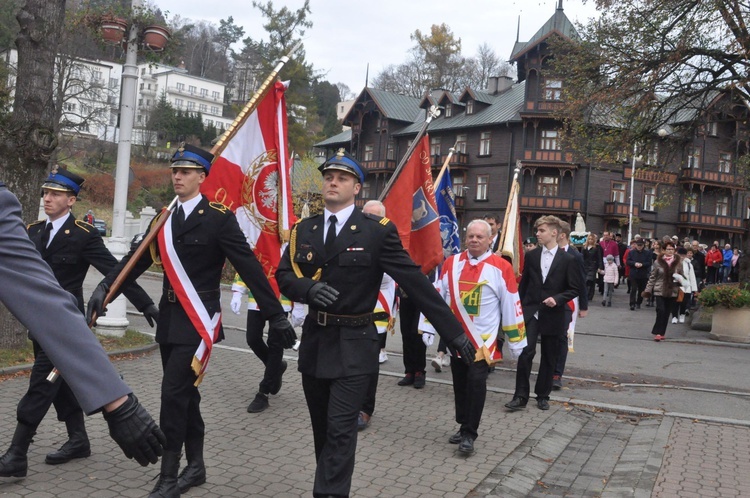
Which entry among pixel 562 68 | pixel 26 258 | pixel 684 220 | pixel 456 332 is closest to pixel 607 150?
pixel 562 68

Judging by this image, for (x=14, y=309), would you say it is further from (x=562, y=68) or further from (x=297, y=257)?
(x=562, y=68)

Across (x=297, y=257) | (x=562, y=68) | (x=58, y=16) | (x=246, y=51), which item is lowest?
(x=297, y=257)

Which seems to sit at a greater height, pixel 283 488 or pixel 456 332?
pixel 456 332

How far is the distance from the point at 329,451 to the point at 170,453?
3.67 feet

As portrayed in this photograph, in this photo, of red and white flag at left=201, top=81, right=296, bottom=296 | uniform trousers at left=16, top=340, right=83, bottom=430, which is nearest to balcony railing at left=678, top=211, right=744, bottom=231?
red and white flag at left=201, top=81, right=296, bottom=296

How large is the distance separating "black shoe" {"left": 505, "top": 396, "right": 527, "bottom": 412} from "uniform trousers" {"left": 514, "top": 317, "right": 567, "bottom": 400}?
4 centimetres

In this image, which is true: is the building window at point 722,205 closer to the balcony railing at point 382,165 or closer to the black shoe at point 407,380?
the balcony railing at point 382,165

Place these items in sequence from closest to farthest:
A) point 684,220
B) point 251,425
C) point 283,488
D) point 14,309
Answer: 1. point 14,309
2. point 283,488
3. point 251,425
4. point 684,220

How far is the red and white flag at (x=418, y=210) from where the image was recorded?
9.22 meters

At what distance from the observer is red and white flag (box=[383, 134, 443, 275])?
9219 mm

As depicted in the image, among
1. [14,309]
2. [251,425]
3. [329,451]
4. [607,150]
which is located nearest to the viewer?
[14,309]

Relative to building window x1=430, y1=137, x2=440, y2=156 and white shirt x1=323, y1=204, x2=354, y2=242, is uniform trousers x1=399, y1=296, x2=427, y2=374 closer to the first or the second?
white shirt x1=323, y1=204, x2=354, y2=242

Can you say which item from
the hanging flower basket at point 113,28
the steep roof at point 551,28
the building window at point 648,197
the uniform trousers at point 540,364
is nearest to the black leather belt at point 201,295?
the uniform trousers at point 540,364

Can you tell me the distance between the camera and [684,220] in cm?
5197
